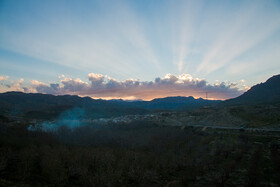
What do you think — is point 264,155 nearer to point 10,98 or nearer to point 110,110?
point 110,110

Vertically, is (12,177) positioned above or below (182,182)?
above

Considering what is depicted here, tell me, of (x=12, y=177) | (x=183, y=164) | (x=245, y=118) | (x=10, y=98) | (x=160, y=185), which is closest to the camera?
(x=12, y=177)

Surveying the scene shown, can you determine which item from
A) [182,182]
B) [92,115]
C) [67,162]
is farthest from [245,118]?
[92,115]

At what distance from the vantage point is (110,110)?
439 feet

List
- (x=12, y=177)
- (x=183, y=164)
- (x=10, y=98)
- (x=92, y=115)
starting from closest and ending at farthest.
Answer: (x=12, y=177) < (x=183, y=164) < (x=92, y=115) < (x=10, y=98)

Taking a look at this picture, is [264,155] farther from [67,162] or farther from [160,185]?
[67,162]

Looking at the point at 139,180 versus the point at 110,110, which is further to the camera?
the point at 110,110

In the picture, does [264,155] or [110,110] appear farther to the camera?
[110,110]

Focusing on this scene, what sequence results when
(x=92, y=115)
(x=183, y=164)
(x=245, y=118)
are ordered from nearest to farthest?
(x=183, y=164)
(x=245, y=118)
(x=92, y=115)

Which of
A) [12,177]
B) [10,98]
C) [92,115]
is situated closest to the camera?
[12,177]

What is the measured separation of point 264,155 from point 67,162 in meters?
20.5

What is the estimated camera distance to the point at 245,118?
4838 cm

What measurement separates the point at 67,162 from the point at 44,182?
4.81 meters

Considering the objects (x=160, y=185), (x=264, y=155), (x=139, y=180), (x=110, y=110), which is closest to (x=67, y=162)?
(x=139, y=180)
